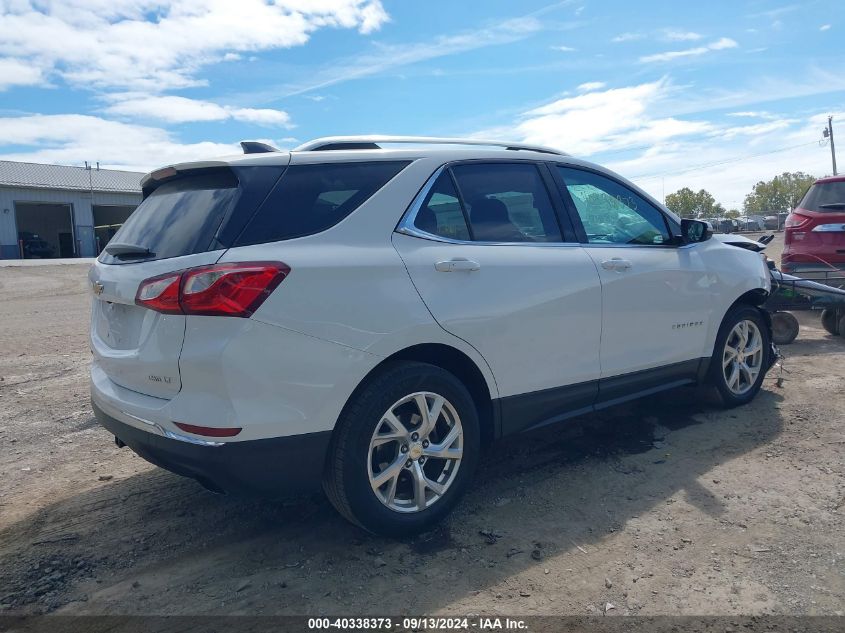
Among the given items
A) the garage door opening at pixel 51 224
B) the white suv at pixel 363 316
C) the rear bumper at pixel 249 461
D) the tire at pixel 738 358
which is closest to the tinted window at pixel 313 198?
the white suv at pixel 363 316

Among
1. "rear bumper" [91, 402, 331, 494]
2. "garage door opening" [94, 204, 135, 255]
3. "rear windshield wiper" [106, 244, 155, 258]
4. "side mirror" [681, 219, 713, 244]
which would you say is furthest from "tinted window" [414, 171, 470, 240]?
"garage door opening" [94, 204, 135, 255]

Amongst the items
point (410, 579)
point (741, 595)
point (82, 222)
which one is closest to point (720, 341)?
point (741, 595)

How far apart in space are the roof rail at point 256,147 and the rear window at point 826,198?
789cm

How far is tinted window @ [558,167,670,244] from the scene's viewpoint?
14.2ft

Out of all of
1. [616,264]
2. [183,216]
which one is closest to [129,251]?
[183,216]

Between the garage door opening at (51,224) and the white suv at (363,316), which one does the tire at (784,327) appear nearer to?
the white suv at (363,316)

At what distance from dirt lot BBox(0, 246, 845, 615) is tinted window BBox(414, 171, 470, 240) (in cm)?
151

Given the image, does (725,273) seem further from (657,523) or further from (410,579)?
(410,579)

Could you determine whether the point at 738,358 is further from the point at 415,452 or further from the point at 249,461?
the point at 249,461

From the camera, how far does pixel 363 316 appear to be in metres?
3.10

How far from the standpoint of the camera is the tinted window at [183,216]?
120 inches

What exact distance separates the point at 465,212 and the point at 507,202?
361 millimetres

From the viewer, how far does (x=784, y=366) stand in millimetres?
6715

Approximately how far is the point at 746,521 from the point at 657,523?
0.45 m
